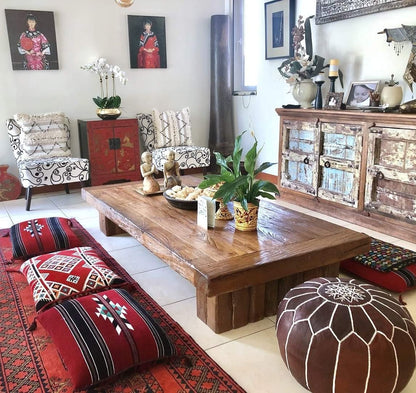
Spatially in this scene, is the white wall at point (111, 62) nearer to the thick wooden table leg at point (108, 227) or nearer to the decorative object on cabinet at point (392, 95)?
the thick wooden table leg at point (108, 227)

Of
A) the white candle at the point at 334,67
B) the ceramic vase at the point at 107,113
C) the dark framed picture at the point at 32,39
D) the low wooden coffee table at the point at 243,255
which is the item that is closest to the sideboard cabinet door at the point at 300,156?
the white candle at the point at 334,67

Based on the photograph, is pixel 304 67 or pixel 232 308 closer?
pixel 232 308

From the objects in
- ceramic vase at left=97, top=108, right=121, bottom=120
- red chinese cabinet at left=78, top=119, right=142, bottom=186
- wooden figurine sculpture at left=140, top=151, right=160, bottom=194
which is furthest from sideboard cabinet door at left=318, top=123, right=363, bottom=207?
ceramic vase at left=97, top=108, right=121, bottom=120

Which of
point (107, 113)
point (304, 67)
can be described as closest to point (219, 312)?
point (304, 67)

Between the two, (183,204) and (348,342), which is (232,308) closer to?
(348,342)

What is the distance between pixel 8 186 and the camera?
13.7ft

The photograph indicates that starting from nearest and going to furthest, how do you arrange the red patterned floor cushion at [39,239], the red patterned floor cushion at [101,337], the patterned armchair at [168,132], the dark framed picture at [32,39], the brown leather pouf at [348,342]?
the brown leather pouf at [348,342] < the red patterned floor cushion at [101,337] < the red patterned floor cushion at [39,239] < the dark framed picture at [32,39] < the patterned armchair at [168,132]

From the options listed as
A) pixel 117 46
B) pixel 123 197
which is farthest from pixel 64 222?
pixel 117 46

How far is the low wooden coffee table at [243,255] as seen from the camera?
1714 millimetres

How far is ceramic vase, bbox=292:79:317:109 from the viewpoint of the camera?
3715mm

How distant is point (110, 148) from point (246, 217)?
2677 mm

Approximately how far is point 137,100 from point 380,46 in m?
2.63

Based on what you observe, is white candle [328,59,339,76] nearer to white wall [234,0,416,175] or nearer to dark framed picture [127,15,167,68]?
white wall [234,0,416,175]

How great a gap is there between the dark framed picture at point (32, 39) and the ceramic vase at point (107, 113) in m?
0.67
